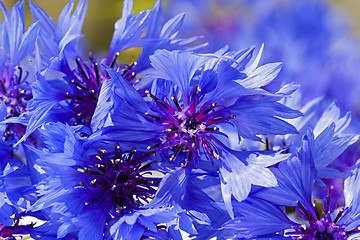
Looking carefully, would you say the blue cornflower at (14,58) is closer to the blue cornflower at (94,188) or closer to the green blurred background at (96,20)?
the blue cornflower at (94,188)

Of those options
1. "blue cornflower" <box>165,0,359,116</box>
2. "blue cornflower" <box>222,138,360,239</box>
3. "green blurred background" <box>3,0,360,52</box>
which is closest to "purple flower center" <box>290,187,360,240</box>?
"blue cornflower" <box>222,138,360,239</box>

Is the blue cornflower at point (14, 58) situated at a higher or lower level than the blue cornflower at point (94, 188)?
higher

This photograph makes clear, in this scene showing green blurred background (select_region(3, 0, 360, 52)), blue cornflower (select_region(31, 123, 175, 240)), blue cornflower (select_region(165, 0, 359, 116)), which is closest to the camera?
blue cornflower (select_region(31, 123, 175, 240))

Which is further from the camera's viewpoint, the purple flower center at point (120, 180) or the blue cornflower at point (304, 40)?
the blue cornflower at point (304, 40)

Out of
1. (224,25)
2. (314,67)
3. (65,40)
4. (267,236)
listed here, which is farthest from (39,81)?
(224,25)

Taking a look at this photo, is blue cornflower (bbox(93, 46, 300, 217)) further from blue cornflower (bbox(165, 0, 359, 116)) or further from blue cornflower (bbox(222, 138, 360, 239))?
blue cornflower (bbox(165, 0, 359, 116))

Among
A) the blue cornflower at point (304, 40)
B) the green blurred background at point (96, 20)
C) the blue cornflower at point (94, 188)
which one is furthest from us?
the green blurred background at point (96, 20)

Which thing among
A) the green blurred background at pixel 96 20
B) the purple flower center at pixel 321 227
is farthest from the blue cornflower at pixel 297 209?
the green blurred background at pixel 96 20

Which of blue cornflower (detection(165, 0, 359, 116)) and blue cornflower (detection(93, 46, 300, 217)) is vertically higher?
blue cornflower (detection(93, 46, 300, 217))
